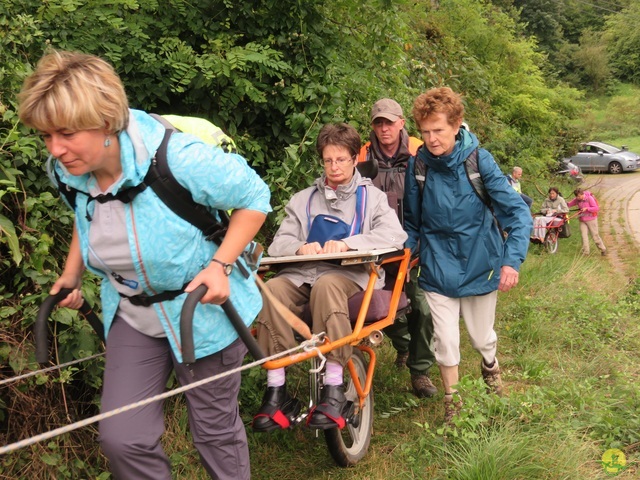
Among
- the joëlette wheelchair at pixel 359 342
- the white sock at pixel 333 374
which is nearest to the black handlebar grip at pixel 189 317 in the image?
the joëlette wheelchair at pixel 359 342

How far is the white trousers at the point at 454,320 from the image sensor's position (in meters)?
4.30

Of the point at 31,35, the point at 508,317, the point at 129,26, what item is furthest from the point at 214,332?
the point at 508,317

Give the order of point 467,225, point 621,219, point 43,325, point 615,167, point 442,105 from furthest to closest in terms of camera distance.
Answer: point 615,167
point 621,219
point 467,225
point 442,105
point 43,325

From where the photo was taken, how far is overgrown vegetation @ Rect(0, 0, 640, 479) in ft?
11.1

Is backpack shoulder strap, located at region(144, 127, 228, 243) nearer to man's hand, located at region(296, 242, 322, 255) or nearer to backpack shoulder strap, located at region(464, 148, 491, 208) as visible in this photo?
man's hand, located at region(296, 242, 322, 255)

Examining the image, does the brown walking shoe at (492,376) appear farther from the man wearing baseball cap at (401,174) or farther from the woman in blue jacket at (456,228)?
the man wearing baseball cap at (401,174)

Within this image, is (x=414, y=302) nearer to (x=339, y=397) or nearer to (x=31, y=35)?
(x=339, y=397)

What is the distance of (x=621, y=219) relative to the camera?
18.1 metres

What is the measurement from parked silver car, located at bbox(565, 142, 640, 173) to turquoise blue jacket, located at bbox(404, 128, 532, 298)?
30.5 metres

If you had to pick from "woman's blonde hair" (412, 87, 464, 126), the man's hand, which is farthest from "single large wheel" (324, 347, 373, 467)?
"woman's blonde hair" (412, 87, 464, 126)

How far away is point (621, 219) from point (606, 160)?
16525mm

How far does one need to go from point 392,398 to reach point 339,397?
163 cm

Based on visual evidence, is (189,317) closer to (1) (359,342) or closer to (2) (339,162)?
(1) (359,342)

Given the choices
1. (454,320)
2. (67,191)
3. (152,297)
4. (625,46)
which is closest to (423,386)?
(454,320)
